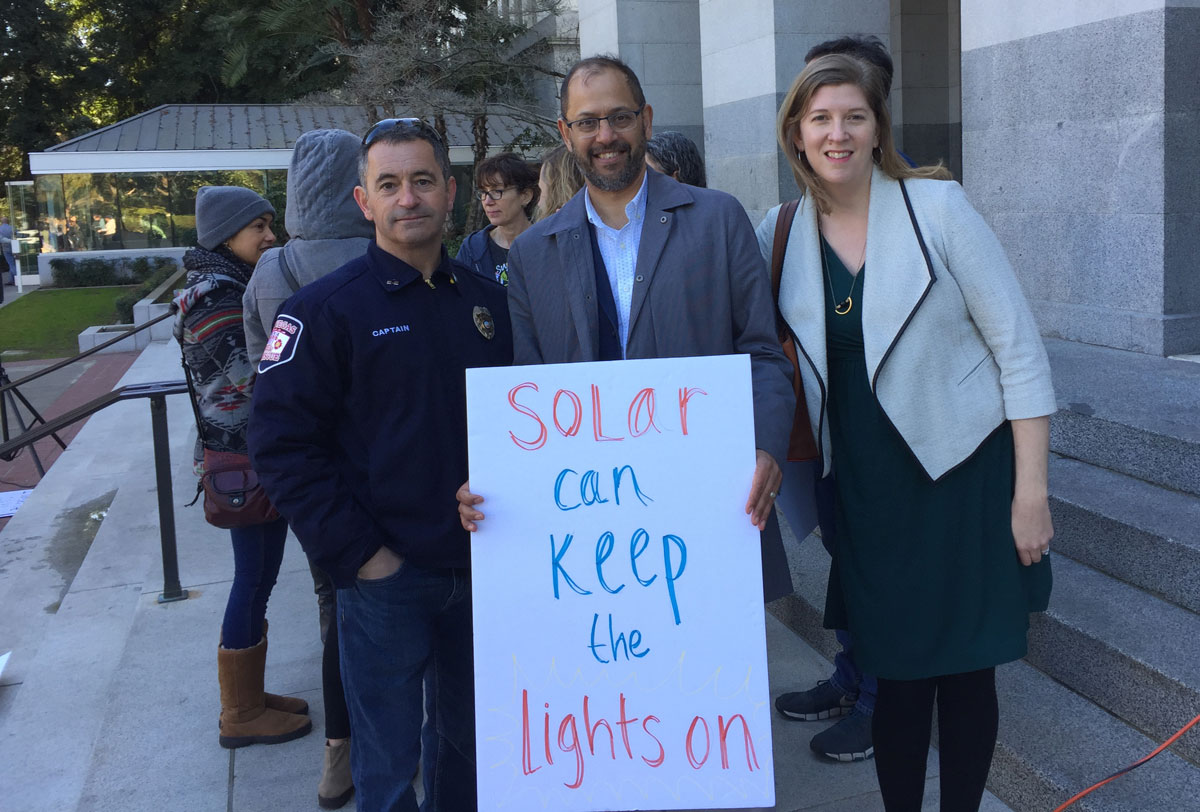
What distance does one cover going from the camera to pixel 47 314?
22.4m

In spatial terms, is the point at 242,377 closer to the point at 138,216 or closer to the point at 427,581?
the point at 427,581

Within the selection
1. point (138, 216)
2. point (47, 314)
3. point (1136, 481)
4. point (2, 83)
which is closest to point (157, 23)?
point (2, 83)

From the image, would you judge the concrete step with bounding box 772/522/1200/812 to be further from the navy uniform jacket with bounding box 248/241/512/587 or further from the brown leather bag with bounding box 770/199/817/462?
the navy uniform jacket with bounding box 248/241/512/587

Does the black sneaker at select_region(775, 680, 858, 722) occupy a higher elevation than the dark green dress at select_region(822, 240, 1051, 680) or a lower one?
lower

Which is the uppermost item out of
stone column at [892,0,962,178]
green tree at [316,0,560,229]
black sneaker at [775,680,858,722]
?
green tree at [316,0,560,229]

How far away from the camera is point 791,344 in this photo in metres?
2.58

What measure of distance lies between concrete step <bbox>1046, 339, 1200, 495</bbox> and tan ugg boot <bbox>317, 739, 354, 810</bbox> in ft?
9.74

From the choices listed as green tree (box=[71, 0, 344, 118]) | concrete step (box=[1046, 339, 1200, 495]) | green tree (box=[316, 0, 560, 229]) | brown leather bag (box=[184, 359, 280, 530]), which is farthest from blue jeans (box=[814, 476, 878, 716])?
green tree (box=[71, 0, 344, 118])

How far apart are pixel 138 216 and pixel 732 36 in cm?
2394

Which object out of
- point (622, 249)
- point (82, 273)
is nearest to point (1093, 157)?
point (622, 249)

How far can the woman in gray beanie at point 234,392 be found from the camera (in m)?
3.51

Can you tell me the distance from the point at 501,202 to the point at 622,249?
230 cm

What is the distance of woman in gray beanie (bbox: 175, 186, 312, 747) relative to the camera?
3.51 meters

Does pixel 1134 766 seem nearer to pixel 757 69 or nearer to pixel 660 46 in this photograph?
pixel 757 69
